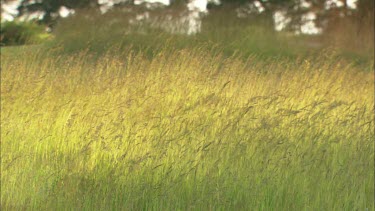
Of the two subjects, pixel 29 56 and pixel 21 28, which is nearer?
pixel 29 56

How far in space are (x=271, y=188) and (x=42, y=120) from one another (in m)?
2.50

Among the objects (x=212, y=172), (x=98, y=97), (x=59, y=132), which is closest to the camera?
(x=212, y=172)

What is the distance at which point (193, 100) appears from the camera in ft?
19.1

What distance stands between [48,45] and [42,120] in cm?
694

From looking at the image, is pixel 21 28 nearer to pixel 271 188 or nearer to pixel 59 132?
pixel 59 132

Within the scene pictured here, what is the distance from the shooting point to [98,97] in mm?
5676

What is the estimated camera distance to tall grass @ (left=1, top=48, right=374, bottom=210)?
149 inches

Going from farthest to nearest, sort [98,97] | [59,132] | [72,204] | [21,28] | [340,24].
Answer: [21,28] → [340,24] → [98,97] → [59,132] → [72,204]

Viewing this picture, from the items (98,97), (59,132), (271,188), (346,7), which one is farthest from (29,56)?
(346,7)

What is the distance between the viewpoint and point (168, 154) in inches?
167

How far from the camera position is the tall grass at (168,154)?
3783 millimetres

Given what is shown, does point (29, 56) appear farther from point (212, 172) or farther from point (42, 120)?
point (212, 172)

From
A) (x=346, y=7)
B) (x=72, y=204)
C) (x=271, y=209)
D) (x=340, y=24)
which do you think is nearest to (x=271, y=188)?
(x=271, y=209)

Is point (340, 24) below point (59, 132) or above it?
below
